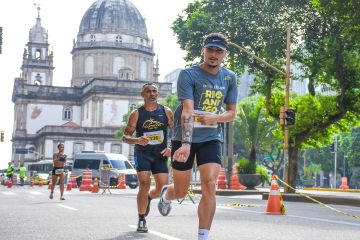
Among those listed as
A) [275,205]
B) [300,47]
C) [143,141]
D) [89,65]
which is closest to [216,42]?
[143,141]

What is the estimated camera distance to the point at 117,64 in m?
112

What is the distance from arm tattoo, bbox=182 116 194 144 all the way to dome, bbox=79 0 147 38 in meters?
107

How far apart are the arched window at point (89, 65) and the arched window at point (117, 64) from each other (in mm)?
3343

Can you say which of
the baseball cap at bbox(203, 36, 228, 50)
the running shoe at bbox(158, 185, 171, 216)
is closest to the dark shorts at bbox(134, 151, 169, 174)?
the running shoe at bbox(158, 185, 171, 216)

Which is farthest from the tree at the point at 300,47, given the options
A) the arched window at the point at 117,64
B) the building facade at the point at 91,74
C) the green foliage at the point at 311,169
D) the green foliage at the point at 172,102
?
the arched window at the point at 117,64

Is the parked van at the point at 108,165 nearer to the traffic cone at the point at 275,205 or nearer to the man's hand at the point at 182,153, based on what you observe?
the traffic cone at the point at 275,205

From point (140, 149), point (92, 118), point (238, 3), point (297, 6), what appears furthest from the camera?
point (92, 118)

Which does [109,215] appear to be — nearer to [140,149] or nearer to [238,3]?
[140,149]

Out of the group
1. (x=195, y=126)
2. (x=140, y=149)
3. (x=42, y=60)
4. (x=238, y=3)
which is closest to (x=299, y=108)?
(x=238, y=3)

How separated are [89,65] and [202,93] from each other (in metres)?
107

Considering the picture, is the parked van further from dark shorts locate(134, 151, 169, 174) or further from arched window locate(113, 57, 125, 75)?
arched window locate(113, 57, 125, 75)

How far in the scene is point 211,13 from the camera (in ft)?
121

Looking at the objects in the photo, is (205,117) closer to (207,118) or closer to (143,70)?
(207,118)

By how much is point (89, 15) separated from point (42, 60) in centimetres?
1539
